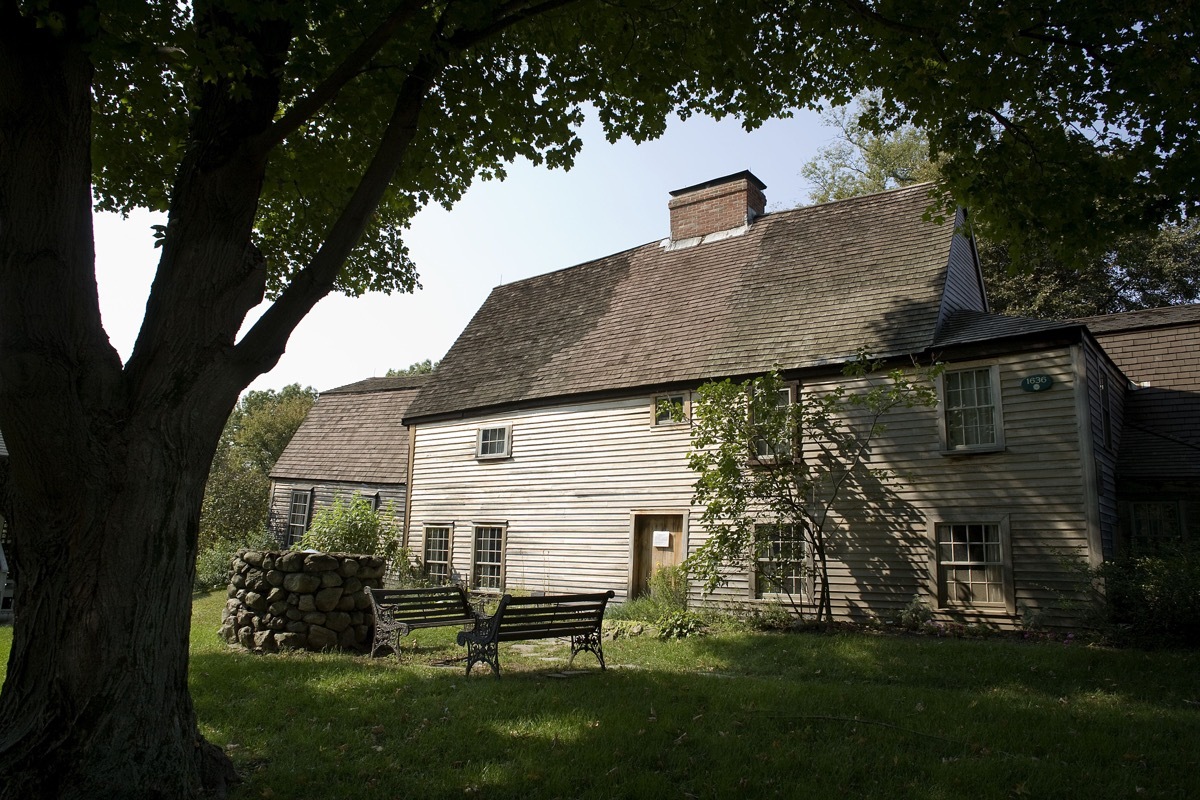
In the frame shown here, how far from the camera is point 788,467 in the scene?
14289 millimetres

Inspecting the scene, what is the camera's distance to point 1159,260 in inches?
A: 1114

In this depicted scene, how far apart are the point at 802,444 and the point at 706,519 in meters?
2.35

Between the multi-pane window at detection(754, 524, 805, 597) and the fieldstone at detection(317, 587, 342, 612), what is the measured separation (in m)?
7.21

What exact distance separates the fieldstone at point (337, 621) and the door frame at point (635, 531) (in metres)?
6.69

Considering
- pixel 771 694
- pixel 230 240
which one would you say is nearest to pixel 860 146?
pixel 771 694

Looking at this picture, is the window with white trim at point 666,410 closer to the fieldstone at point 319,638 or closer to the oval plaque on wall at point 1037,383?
the oval plaque on wall at point 1037,383

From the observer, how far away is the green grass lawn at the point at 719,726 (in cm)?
552

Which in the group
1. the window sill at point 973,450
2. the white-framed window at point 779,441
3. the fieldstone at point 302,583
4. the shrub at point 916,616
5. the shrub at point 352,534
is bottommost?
the shrub at point 916,616

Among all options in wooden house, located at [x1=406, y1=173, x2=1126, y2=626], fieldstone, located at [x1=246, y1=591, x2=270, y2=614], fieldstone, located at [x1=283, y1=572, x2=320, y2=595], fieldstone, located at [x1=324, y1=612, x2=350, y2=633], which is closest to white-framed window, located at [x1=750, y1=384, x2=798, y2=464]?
wooden house, located at [x1=406, y1=173, x2=1126, y2=626]

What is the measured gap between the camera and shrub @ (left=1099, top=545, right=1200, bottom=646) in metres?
10.6

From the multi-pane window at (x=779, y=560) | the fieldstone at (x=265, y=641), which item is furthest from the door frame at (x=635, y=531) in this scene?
the fieldstone at (x=265, y=641)

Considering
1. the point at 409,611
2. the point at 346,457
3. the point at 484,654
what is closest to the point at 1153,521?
the point at 484,654

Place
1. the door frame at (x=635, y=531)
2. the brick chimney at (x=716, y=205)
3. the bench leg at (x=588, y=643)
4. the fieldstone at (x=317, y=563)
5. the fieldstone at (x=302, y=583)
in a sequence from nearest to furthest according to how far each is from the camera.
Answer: the bench leg at (x=588, y=643)
the fieldstone at (x=302, y=583)
the fieldstone at (x=317, y=563)
the door frame at (x=635, y=531)
the brick chimney at (x=716, y=205)

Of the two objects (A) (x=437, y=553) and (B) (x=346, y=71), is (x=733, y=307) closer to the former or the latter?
(A) (x=437, y=553)
